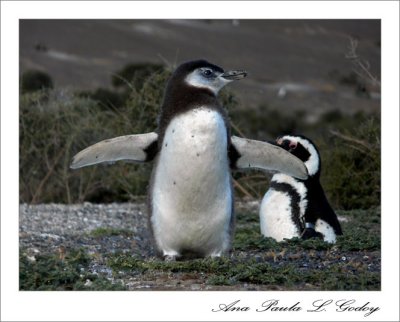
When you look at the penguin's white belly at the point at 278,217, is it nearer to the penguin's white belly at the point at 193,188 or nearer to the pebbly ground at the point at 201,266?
the pebbly ground at the point at 201,266

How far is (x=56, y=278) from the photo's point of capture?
203 inches

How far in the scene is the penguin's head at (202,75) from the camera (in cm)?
568

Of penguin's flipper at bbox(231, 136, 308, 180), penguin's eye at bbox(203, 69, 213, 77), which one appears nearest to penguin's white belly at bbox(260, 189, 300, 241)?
penguin's flipper at bbox(231, 136, 308, 180)

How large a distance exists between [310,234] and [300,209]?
0.83 feet

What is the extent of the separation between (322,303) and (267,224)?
1934 mm

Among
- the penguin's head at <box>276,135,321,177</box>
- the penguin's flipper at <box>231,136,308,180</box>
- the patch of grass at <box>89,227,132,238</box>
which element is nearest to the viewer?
the penguin's flipper at <box>231,136,308,180</box>

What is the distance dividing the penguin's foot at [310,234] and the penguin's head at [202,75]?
164cm

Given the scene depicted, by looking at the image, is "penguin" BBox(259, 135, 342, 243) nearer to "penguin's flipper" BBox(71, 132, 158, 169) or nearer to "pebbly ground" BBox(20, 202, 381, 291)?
"pebbly ground" BBox(20, 202, 381, 291)

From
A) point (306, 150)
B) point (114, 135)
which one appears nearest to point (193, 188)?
point (306, 150)

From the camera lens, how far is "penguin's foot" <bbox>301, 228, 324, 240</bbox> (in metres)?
6.73

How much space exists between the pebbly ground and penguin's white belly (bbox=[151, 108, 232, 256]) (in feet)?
0.66

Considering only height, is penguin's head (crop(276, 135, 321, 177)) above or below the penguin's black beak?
below

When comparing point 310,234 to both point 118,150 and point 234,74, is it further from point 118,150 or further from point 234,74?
point 118,150
